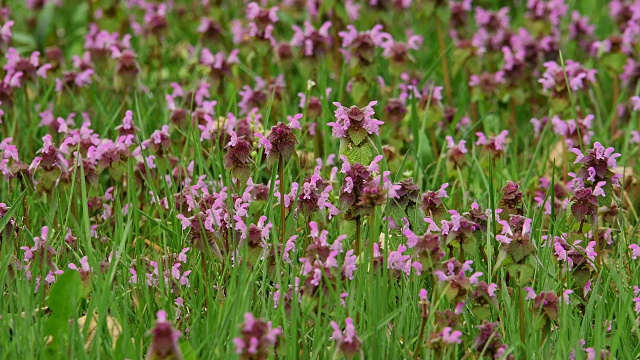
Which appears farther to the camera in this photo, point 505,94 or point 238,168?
point 505,94

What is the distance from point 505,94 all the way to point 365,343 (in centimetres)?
245

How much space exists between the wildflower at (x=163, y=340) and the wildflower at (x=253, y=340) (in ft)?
0.41

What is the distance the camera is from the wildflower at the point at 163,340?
1974 mm

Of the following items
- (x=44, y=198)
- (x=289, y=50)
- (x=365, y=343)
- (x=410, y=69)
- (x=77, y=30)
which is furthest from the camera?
(x=77, y=30)

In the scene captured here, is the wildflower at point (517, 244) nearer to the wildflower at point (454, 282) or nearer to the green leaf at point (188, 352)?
the wildflower at point (454, 282)

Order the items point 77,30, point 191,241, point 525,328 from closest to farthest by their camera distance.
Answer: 1. point 525,328
2. point 191,241
3. point 77,30

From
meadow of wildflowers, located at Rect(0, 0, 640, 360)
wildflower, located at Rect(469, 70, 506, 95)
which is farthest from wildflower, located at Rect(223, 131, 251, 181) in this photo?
wildflower, located at Rect(469, 70, 506, 95)

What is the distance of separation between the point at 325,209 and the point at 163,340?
0.98 m

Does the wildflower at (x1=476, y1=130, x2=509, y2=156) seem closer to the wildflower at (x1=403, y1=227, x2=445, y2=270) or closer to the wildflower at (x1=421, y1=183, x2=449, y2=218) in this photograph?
the wildflower at (x1=421, y1=183, x2=449, y2=218)

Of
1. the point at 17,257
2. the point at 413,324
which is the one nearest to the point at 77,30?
the point at 17,257

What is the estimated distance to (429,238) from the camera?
2367 millimetres

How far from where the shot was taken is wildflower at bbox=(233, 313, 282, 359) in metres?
2.03

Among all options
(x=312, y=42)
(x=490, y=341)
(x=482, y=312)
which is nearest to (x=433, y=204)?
(x=482, y=312)

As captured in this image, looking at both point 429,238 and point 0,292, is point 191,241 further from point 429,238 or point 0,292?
point 429,238
